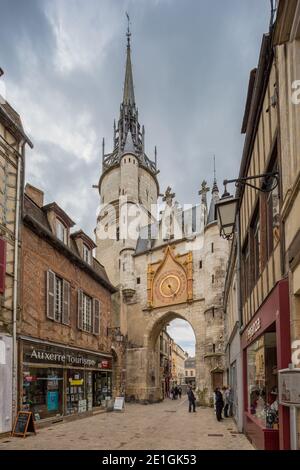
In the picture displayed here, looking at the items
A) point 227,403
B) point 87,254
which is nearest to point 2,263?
point 87,254

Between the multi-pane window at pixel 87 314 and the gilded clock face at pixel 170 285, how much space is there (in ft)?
46.4

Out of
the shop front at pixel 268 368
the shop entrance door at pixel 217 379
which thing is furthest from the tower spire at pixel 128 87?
the shop front at pixel 268 368

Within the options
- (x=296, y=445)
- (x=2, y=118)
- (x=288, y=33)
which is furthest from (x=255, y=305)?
(x=2, y=118)

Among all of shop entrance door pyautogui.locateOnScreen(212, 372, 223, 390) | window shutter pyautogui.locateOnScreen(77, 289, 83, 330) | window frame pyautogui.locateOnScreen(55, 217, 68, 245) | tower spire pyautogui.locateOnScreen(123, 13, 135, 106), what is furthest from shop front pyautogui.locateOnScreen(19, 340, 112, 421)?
tower spire pyautogui.locateOnScreen(123, 13, 135, 106)

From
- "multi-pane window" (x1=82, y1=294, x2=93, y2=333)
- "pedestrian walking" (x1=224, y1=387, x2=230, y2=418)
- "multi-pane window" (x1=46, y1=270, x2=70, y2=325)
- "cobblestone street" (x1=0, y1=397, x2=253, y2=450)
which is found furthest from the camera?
"multi-pane window" (x1=82, y1=294, x2=93, y2=333)

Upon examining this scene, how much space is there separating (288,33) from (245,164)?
15.7 ft

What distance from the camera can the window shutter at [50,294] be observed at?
48.3ft

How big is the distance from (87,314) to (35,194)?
578cm

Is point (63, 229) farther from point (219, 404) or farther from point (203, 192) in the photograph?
point (203, 192)

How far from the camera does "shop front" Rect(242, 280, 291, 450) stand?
5.92 metres

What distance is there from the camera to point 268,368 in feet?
27.3

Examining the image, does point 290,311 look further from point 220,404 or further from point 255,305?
point 220,404

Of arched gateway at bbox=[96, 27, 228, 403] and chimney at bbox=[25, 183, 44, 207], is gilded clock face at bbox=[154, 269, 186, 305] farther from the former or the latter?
chimney at bbox=[25, 183, 44, 207]

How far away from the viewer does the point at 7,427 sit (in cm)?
1145
